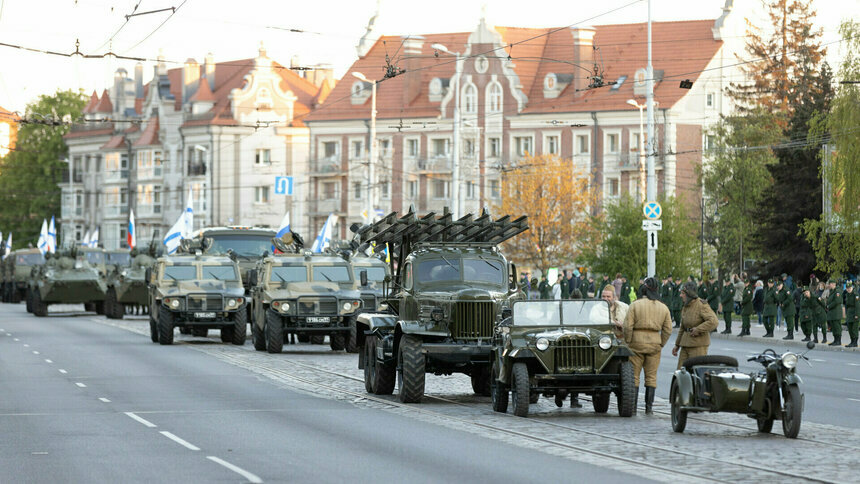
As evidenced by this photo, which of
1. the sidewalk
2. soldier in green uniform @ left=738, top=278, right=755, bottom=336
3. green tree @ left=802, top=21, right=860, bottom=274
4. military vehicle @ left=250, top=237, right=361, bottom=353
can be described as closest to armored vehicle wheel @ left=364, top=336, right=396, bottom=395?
military vehicle @ left=250, top=237, right=361, bottom=353

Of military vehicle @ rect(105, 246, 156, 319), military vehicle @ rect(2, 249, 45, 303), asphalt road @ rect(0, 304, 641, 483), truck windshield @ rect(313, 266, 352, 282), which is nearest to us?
asphalt road @ rect(0, 304, 641, 483)

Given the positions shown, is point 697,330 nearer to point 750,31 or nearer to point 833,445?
point 833,445

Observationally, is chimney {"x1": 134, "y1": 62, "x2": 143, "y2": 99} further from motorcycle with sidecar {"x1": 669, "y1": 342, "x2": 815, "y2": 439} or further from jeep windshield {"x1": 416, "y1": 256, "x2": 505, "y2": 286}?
motorcycle with sidecar {"x1": 669, "y1": 342, "x2": 815, "y2": 439}

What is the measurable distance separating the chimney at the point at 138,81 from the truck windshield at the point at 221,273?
298 feet

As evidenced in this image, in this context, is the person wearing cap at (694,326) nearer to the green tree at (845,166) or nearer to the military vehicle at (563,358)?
the military vehicle at (563,358)

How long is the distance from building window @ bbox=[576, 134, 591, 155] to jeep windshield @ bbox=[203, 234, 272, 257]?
4285 centimetres

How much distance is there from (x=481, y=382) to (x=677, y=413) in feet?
20.6

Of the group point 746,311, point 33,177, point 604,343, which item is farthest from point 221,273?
point 33,177

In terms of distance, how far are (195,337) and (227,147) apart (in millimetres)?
64978

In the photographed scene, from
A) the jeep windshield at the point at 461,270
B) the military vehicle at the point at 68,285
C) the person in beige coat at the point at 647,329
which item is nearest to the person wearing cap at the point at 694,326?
the person in beige coat at the point at 647,329

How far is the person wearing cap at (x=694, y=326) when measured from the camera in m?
18.9

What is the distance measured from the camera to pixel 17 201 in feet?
423

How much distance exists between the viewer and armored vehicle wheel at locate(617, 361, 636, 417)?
1881cm

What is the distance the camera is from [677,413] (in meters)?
17.3
